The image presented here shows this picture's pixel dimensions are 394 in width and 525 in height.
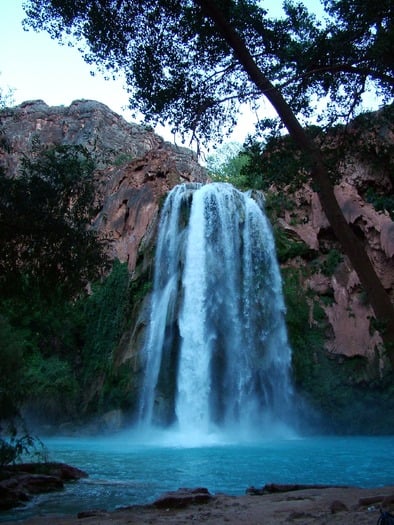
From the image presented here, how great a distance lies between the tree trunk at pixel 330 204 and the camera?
568 centimetres

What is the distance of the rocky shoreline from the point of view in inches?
168

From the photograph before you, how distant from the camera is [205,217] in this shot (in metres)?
22.9

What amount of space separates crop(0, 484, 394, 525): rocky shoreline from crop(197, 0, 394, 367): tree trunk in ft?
5.34

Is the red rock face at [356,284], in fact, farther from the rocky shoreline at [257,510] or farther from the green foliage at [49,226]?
the rocky shoreline at [257,510]

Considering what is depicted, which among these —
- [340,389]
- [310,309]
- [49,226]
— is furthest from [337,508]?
[310,309]

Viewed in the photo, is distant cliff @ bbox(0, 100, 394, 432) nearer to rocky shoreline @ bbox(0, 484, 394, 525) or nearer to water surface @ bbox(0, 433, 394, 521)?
water surface @ bbox(0, 433, 394, 521)

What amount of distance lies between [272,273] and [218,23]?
15.7 meters

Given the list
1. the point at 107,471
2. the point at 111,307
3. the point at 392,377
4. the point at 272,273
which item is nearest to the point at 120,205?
the point at 111,307

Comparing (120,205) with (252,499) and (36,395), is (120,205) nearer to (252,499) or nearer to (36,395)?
(36,395)

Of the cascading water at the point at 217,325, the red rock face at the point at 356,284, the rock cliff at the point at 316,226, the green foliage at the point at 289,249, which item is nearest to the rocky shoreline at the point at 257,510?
the rock cliff at the point at 316,226

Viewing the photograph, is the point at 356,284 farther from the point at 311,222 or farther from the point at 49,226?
the point at 49,226

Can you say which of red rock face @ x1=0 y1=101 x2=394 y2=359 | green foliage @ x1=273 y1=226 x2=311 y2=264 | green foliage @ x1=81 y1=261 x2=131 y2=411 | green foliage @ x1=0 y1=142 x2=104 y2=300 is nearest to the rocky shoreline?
green foliage @ x1=0 y1=142 x2=104 y2=300

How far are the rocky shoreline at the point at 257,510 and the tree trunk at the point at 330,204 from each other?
5.34 feet

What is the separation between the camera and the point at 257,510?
→ 499 centimetres
